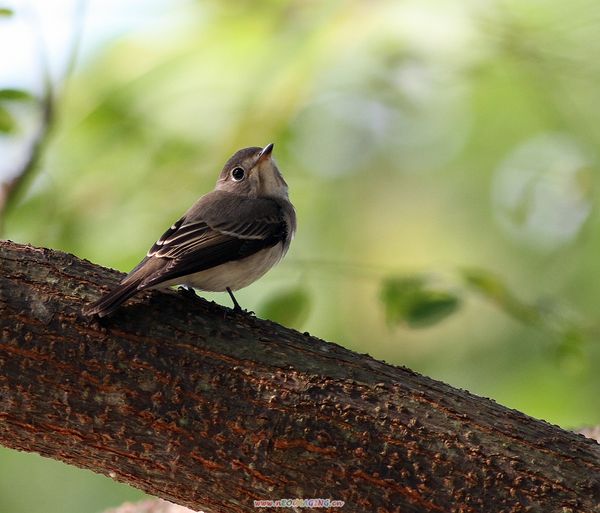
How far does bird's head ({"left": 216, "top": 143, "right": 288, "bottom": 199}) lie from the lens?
564cm

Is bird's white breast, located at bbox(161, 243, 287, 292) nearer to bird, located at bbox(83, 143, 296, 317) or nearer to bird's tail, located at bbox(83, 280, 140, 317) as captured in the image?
bird, located at bbox(83, 143, 296, 317)

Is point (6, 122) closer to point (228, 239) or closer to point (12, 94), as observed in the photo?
point (12, 94)

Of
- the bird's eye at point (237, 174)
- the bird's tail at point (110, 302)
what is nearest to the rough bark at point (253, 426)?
the bird's tail at point (110, 302)

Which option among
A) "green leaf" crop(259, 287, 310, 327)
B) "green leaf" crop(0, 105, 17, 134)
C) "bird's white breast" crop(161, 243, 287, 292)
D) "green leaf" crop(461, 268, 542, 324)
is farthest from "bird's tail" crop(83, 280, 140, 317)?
"green leaf" crop(461, 268, 542, 324)

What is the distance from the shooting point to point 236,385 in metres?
3.27

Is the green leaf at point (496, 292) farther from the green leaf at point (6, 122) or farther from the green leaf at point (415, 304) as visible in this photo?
the green leaf at point (6, 122)

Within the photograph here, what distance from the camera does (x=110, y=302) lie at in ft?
11.0

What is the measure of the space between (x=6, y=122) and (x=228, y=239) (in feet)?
4.32

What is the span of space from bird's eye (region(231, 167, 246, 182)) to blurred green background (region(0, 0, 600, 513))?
36cm

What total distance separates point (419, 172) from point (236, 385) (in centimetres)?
563

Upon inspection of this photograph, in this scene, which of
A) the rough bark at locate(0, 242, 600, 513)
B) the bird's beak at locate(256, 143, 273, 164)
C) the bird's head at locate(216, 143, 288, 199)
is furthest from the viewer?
the bird's head at locate(216, 143, 288, 199)

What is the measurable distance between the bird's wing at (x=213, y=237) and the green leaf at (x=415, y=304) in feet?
2.59

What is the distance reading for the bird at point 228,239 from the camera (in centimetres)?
399

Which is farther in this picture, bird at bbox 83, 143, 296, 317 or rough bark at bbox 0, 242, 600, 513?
bird at bbox 83, 143, 296, 317
